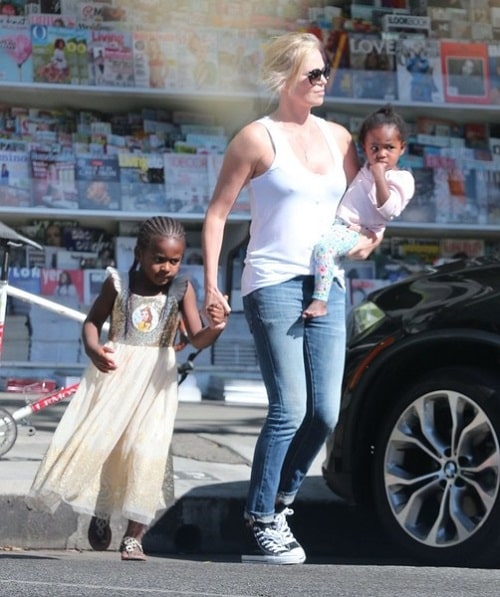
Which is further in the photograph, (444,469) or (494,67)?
(494,67)

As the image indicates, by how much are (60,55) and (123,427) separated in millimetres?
5608

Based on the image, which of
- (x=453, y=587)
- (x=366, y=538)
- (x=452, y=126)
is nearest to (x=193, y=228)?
(x=452, y=126)

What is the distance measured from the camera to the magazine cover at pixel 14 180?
10.6 metres

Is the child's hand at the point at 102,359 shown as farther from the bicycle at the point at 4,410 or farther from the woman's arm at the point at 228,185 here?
the bicycle at the point at 4,410

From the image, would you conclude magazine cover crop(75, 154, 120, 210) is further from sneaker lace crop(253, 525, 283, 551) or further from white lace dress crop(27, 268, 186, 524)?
sneaker lace crop(253, 525, 283, 551)

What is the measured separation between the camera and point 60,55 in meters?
10.7

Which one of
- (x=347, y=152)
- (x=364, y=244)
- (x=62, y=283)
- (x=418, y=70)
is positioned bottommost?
(x=62, y=283)

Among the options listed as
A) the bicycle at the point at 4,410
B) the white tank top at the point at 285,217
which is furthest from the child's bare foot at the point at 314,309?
the bicycle at the point at 4,410

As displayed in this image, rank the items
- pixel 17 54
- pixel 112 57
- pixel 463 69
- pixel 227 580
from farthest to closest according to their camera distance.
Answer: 1. pixel 463 69
2. pixel 112 57
3. pixel 17 54
4. pixel 227 580

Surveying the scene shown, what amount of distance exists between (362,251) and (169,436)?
922mm

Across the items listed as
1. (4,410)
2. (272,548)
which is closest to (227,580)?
(272,548)

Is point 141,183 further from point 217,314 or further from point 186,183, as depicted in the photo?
point 217,314

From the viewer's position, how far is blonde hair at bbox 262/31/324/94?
546cm

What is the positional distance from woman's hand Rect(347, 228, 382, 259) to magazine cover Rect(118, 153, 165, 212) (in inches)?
208
